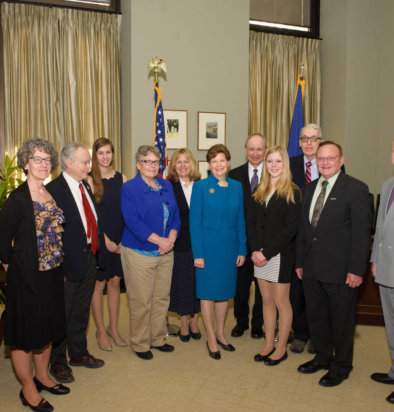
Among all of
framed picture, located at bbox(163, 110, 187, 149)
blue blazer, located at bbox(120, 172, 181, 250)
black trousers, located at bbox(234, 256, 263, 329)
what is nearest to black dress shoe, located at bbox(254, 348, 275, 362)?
black trousers, located at bbox(234, 256, 263, 329)

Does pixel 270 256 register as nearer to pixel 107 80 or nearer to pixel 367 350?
pixel 367 350

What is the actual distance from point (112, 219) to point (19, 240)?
1108 mm

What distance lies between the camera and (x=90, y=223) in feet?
9.71

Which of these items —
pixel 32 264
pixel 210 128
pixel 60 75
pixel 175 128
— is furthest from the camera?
pixel 210 128

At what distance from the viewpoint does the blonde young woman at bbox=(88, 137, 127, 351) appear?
341 centimetres

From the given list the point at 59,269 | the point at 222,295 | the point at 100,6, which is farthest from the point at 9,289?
the point at 100,6

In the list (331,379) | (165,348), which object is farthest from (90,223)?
(331,379)

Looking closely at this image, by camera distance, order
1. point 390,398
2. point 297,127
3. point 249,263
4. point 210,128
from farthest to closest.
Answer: point 210,128
point 297,127
point 249,263
point 390,398

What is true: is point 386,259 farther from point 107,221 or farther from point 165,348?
point 107,221

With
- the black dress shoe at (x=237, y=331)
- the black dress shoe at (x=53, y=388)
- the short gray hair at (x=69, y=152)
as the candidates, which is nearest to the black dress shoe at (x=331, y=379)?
the black dress shoe at (x=237, y=331)

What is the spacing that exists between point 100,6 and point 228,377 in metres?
5.19

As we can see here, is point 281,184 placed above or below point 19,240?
above

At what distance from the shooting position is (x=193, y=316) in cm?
381

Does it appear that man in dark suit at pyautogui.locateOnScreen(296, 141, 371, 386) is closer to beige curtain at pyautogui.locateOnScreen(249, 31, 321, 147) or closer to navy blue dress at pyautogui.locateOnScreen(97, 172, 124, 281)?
navy blue dress at pyautogui.locateOnScreen(97, 172, 124, 281)
